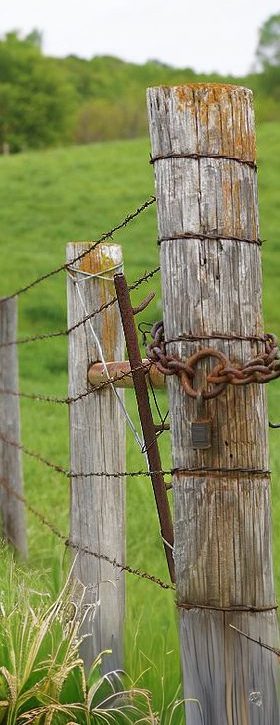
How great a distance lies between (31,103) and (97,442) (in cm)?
6725

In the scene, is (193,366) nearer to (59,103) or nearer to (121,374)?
(121,374)

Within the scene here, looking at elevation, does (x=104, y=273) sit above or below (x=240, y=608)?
above

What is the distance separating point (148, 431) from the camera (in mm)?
3070

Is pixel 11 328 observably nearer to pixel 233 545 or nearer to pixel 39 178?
pixel 233 545

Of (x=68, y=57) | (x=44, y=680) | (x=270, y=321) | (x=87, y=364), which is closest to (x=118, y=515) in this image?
(x=87, y=364)

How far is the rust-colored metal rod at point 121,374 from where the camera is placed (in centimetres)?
328

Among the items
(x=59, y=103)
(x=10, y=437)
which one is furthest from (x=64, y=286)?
(x=59, y=103)

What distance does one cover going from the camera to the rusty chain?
8.18 ft

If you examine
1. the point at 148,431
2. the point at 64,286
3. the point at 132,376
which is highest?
the point at 64,286

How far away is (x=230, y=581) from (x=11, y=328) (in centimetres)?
440

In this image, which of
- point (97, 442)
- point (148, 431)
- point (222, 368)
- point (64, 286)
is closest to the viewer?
point (222, 368)

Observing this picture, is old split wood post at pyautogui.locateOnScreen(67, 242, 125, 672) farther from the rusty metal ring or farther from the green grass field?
the rusty metal ring

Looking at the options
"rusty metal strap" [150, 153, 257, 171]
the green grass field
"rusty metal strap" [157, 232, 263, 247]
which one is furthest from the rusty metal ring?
the green grass field

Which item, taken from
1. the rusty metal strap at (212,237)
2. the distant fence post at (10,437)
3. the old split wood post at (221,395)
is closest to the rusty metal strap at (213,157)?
the old split wood post at (221,395)
